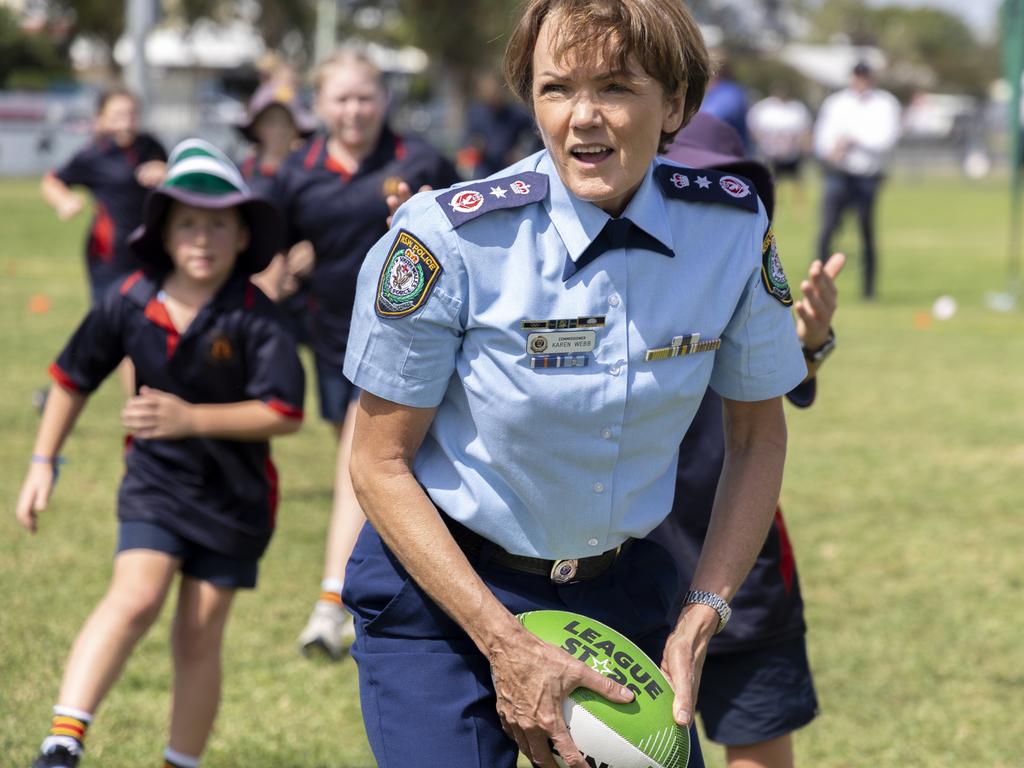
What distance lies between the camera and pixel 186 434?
4.18 m

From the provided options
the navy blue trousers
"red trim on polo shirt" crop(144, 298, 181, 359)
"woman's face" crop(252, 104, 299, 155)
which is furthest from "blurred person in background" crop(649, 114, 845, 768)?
"woman's face" crop(252, 104, 299, 155)

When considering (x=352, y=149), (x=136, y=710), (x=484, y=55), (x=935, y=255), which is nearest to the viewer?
(x=136, y=710)

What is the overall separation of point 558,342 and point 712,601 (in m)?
0.61

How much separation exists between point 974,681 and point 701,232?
3276 mm

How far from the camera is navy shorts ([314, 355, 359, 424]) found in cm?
659

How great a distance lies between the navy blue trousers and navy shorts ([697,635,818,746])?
0.82 meters

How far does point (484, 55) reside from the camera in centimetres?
6022

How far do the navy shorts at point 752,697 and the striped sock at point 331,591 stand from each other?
7.75 feet

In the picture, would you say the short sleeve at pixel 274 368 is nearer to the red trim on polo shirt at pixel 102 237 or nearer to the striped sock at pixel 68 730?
the striped sock at pixel 68 730

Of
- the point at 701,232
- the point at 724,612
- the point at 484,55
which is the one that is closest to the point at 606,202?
the point at 701,232

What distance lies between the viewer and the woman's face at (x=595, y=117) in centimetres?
248

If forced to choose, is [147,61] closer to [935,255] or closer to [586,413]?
[935,255]

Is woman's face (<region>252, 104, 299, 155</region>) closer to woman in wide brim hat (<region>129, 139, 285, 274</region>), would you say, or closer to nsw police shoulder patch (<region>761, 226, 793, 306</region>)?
woman in wide brim hat (<region>129, 139, 285, 274</region>)

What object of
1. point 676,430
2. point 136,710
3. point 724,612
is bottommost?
point 136,710
